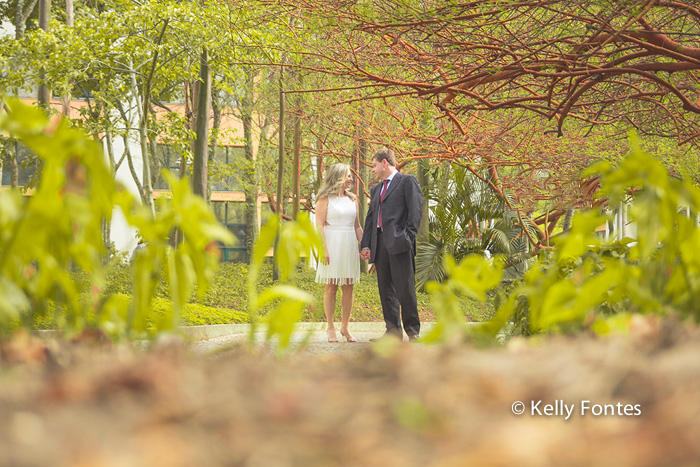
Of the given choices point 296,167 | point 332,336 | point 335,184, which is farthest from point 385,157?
point 296,167

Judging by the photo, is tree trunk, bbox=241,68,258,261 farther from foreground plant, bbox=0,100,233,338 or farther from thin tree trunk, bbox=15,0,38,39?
foreground plant, bbox=0,100,233,338

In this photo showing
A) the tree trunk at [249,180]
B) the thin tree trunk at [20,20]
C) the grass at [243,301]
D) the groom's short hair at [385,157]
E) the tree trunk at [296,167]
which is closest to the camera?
the groom's short hair at [385,157]

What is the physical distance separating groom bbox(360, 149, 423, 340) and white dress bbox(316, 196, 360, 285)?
28 cm

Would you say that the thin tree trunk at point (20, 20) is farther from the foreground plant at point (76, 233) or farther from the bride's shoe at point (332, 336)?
the foreground plant at point (76, 233)

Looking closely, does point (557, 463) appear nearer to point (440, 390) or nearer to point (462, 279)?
point (440, 390)

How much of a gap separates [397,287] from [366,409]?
6.26 meters

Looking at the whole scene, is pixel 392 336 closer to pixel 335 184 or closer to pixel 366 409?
pixel 366 409

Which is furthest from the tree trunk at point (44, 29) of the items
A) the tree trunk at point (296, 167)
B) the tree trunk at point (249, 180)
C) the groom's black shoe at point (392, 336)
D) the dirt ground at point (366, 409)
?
the dirt ground at point (366, 409)

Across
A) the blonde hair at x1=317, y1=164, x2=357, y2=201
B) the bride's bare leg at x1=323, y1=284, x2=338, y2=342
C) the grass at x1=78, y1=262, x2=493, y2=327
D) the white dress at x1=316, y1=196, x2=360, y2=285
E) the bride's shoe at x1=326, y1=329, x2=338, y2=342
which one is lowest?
the grass at x1=78, y1=262, x2=493, y2=327

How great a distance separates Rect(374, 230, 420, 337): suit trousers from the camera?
276 inches

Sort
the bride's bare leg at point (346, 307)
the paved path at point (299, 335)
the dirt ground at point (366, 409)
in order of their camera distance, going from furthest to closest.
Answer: the bride's bare leg at point (346, 307) → the paved path at point (299, 335) → the dirt ground at point (366, 409)

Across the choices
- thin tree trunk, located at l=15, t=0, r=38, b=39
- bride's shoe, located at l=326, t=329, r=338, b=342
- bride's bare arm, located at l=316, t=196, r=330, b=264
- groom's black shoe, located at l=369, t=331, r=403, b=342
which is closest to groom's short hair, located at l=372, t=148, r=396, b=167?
bride's bare arm, located at l=316, t=196, r=330, b=264

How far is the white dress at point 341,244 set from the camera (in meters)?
7.51

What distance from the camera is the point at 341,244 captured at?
25.0 feet
